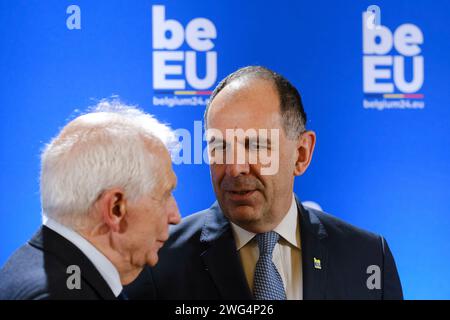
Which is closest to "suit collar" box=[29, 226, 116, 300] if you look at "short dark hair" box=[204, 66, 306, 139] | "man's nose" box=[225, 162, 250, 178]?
"man's nose" box=[225, 162, 250, 178]

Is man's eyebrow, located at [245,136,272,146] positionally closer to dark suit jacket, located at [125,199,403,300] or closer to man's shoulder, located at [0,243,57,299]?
dark suit jacket, located at [125,199,403,300]

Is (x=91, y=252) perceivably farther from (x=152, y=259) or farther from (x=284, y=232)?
(x=284, y=232)

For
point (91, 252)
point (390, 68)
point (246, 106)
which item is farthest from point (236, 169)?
point (390, 68)

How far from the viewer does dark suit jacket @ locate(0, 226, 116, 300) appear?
1638 millimetres

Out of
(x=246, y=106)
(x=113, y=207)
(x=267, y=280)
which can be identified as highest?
(x=246, y=106)

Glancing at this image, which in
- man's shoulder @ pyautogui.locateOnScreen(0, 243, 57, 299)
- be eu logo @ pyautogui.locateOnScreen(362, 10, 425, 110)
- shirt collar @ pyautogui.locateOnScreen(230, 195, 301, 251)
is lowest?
man's shoulder @ pyautogui.locateOnScreen(0, 243, 57, 299)

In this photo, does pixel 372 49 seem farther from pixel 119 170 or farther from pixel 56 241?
pixel 56 241

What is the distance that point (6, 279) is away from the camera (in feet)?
5.59

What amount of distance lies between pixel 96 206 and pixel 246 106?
0.56m

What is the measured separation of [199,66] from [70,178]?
31.9 inches

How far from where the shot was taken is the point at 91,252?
1.80 m

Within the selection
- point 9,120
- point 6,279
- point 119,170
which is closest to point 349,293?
point 119,170

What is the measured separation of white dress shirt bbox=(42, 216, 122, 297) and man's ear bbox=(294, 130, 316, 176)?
2.37 ft
